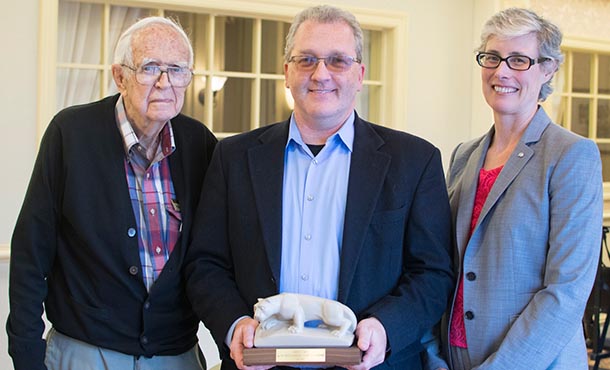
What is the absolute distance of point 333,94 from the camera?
1.64 m

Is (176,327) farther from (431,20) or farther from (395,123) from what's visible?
(431,20)

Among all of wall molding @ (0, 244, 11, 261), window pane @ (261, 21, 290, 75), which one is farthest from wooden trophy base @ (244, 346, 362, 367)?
window pane @ (261, 21, 290, 75)

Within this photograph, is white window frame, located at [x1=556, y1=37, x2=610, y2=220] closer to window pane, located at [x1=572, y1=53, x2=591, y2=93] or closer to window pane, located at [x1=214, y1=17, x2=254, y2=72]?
window pane, located at [x1=572, y1=53, x2=591, y2=93]

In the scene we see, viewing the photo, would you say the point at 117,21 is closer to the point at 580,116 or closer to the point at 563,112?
the point at 563,112

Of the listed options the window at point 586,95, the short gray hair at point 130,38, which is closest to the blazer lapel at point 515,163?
the short gray hair at point 130,38

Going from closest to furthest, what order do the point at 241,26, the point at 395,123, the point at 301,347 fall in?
the point at 301,347 → the point at 241,26 → the point at 395,123

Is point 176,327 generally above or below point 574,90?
below

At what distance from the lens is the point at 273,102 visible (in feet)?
13.9

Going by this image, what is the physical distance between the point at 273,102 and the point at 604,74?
3.12 metres

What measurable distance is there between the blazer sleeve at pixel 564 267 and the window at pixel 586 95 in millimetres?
4087

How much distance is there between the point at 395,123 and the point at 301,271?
114 inches

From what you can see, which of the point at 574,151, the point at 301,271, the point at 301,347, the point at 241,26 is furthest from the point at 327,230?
the point at 241,26

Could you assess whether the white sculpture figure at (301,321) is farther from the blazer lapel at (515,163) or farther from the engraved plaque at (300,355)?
the blazer lapel at (515,163)

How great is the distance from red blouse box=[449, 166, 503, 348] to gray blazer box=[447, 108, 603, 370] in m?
0.04
